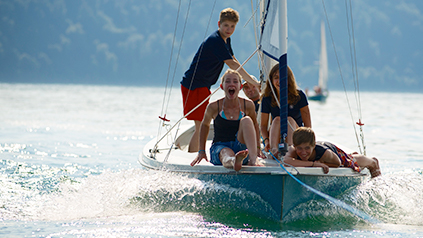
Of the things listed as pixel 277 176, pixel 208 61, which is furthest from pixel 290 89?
pixel 208 61

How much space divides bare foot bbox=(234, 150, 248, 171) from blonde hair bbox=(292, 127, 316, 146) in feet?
1.46

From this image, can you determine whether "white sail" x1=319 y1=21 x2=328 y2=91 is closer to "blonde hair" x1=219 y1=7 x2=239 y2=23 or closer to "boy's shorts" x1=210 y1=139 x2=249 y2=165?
"blonde hair" x1=219 y1=7 x2=239 y2=23

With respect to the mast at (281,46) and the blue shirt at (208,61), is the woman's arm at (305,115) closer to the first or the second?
the mast at (281,46)

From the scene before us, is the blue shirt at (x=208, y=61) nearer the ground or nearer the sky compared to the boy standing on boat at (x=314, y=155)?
nearer the sky

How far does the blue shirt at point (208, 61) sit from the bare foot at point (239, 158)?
Answer: 167 centimetres

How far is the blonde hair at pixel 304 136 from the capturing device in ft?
12.7

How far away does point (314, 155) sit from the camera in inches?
160

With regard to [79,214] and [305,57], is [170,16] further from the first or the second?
[79,214]

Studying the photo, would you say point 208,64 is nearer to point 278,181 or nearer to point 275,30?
point 275,30

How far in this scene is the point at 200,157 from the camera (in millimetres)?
4293

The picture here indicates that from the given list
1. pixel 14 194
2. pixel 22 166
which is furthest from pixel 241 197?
pixel 22 166

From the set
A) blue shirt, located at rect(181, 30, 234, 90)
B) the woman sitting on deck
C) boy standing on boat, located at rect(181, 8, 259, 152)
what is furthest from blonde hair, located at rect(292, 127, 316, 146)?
blue shirt, located at rect(181, 30, 234, 90)

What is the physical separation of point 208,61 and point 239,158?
6.24 feet

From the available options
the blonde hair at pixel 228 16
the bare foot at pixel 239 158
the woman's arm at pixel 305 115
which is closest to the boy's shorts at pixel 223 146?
the bare foot at pixel 239 158
